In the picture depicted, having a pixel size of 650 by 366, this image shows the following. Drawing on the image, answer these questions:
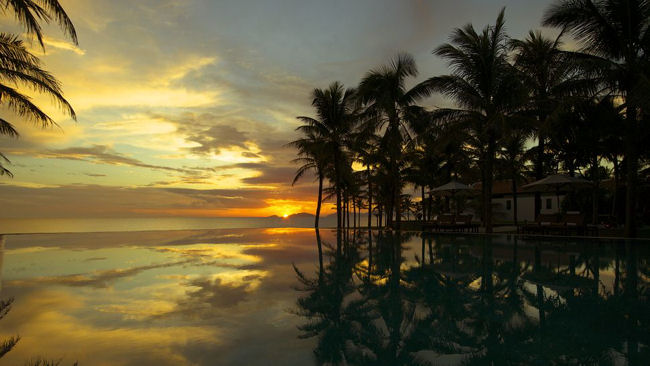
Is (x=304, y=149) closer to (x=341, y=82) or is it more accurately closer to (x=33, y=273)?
(x=341, y=82)

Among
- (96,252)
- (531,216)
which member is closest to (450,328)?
(96,252)

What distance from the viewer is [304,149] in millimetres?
23688

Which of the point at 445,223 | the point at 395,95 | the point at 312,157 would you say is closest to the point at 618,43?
the point at 395,95

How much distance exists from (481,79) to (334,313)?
1532cm

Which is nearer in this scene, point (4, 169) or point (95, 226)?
point (4, 169)

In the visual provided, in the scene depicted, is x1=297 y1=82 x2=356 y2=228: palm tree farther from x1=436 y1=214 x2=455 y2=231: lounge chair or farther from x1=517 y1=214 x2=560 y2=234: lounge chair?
x1=517 y1=214 x2=560 y2=234: lounge chair

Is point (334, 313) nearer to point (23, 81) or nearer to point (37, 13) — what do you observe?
point (37, 13)

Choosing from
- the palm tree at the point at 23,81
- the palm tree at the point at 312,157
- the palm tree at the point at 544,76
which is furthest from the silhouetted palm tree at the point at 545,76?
the palm tree at the point at 23,81

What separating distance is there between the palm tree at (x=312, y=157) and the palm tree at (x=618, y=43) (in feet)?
45.2

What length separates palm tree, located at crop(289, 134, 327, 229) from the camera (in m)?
23.0

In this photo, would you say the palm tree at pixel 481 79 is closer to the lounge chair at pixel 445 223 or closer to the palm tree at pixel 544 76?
the palm tree at pixel 544 76

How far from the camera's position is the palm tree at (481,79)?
52.2 feet

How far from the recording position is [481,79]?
16.3m

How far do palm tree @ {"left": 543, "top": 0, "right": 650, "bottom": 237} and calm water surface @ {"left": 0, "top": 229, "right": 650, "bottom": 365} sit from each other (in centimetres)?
737
